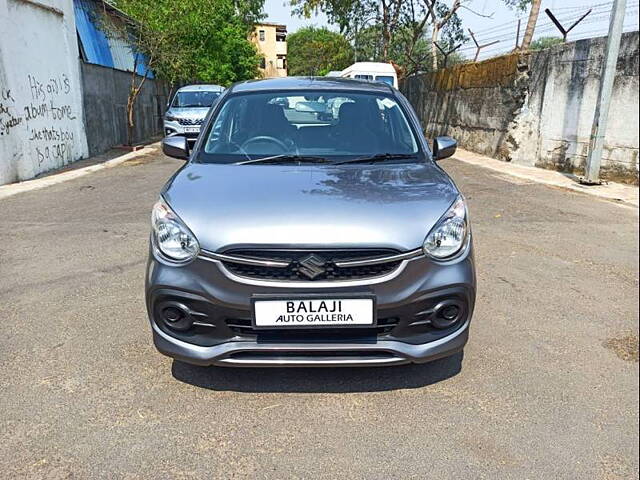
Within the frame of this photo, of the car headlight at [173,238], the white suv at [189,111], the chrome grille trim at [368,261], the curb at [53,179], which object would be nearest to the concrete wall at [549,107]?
the white suv at [189,111]

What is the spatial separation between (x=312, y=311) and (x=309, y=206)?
521mm

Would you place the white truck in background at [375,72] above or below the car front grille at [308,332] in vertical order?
above

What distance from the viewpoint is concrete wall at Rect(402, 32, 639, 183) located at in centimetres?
932

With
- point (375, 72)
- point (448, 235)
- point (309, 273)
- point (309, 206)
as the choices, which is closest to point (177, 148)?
point (309, 206)

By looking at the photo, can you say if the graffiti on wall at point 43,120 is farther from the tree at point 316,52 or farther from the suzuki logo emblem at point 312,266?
the tree at point 316,52

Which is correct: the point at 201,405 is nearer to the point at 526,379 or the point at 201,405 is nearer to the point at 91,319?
the point at 91,319

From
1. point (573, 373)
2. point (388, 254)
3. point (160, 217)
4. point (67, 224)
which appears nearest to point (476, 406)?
point (573, 373)

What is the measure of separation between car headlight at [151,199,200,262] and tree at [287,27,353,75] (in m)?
45.9

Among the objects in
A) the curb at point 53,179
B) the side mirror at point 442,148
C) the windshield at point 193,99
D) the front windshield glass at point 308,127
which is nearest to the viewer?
the front windshield glass at point 308,127

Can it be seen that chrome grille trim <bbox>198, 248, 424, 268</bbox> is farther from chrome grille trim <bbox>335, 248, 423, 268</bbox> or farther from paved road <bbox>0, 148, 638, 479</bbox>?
paved road <bbox>0, 148, 638, 479</bbox>

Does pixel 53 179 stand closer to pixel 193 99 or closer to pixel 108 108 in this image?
pixel 108 108

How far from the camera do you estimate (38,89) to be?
10.2 metres

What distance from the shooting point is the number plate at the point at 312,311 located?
238 cm

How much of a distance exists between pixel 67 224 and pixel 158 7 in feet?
36.7
